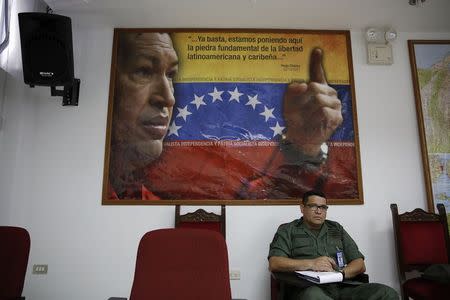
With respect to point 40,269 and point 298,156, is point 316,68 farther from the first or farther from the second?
point 40,269

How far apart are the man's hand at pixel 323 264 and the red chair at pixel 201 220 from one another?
771 mm

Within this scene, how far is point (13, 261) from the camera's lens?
170 cm

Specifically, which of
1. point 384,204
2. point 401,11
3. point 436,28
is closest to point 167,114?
point 384,204

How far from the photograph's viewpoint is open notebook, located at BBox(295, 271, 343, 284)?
1.91 m

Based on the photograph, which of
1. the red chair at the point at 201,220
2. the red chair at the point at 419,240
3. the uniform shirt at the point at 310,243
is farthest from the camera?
the red chair at the point at 201,220

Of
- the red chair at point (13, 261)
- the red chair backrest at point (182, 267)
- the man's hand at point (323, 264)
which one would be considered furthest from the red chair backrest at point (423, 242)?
the red chair at point (13, 261)

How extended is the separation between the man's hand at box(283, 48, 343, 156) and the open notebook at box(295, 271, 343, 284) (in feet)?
3.69

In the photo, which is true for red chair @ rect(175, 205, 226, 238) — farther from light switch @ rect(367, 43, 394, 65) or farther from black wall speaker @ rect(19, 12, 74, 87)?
light switch @ rect(367, 43, 394, 65)

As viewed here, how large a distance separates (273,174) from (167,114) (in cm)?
110

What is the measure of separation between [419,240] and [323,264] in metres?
0.98

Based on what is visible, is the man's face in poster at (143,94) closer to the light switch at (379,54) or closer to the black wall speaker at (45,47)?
the black wall speaker at (45,47)

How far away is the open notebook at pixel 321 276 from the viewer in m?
1.91

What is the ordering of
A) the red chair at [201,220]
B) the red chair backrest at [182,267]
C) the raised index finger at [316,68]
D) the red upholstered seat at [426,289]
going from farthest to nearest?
the raised index finger at [316,68] → the red chair at [201,220] → the red upholstered seat at [426,289] → the red chair backrest at [182,267]

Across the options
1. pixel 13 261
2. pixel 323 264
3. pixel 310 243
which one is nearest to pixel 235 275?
pixel 310 243
